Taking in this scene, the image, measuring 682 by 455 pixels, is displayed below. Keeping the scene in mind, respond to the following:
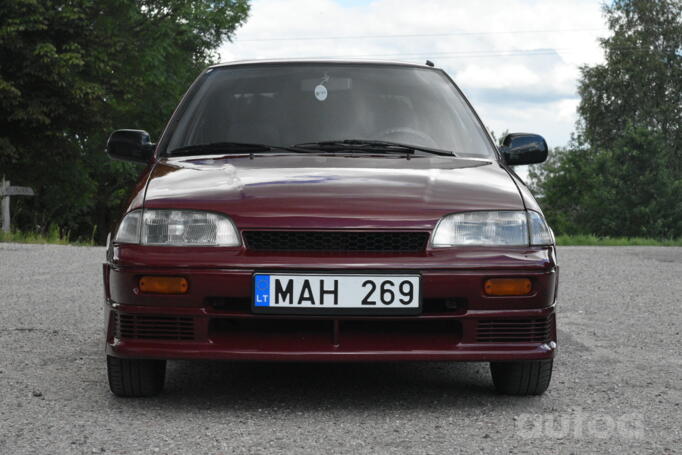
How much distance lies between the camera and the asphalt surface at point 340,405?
3.60 meters

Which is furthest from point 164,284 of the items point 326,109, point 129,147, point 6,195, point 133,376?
point 6,195

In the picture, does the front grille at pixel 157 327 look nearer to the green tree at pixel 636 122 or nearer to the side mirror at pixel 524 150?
the side mirror at pixel 524 150

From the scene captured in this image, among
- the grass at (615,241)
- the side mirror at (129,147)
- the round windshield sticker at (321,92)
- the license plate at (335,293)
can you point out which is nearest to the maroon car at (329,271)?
the license plate at (335,293)

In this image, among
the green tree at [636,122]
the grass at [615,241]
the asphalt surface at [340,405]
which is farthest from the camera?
the green tree at [636,122]

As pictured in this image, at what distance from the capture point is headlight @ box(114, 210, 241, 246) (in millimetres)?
3943

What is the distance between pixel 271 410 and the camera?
4129mm

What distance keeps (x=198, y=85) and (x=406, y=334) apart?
209 centimetres

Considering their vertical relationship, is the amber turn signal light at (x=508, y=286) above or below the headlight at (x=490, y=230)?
below

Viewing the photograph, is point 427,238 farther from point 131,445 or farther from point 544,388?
point 131,445

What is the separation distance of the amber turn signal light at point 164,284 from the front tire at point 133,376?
0.46m

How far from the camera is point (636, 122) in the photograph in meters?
47.4

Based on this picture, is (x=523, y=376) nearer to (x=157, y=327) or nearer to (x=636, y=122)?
(x=157, y=327)

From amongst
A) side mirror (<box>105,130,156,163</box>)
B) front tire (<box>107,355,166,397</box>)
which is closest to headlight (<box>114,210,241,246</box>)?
front tire (<box>107,355,166,397</box>)

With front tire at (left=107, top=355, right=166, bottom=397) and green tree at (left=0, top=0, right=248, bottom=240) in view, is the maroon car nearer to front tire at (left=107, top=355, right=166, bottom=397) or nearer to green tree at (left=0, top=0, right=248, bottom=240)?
front tire at (left=107, top=355, right=166, bottom=397)
